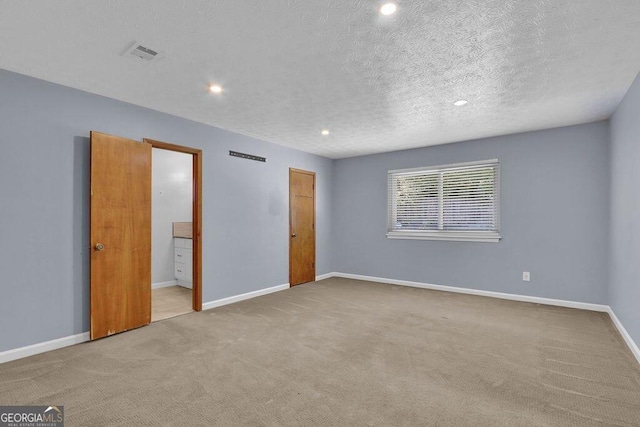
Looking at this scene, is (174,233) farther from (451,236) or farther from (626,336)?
(626,336)

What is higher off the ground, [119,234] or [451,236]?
[119,234]

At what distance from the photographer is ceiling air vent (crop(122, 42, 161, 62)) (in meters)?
2.34

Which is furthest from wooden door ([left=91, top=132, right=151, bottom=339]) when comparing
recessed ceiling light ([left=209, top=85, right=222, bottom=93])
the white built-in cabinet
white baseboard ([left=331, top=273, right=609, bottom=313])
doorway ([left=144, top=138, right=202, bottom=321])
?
white baseboard ([left=331, top=273, right=609, bottom=313])

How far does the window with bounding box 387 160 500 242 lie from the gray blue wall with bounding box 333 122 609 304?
4.9 inches

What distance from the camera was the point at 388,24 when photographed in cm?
204

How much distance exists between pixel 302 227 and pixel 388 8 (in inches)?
176

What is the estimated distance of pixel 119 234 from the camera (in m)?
3.31

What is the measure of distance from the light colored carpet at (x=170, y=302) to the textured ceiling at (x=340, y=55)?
2587 mm

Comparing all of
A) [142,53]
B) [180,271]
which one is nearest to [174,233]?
[180,271]

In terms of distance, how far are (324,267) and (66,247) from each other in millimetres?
4460

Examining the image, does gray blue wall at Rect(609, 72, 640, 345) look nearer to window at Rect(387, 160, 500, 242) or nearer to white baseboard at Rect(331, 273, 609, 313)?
white baseboard at Rect(331, 273, 609, 313)

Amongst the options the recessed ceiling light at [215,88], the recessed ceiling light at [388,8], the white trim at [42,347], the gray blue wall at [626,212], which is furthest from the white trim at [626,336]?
the white trim at [42,347]

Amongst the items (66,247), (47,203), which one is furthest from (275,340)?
(47,203)

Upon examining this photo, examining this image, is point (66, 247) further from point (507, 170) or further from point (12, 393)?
point (507, 170)
